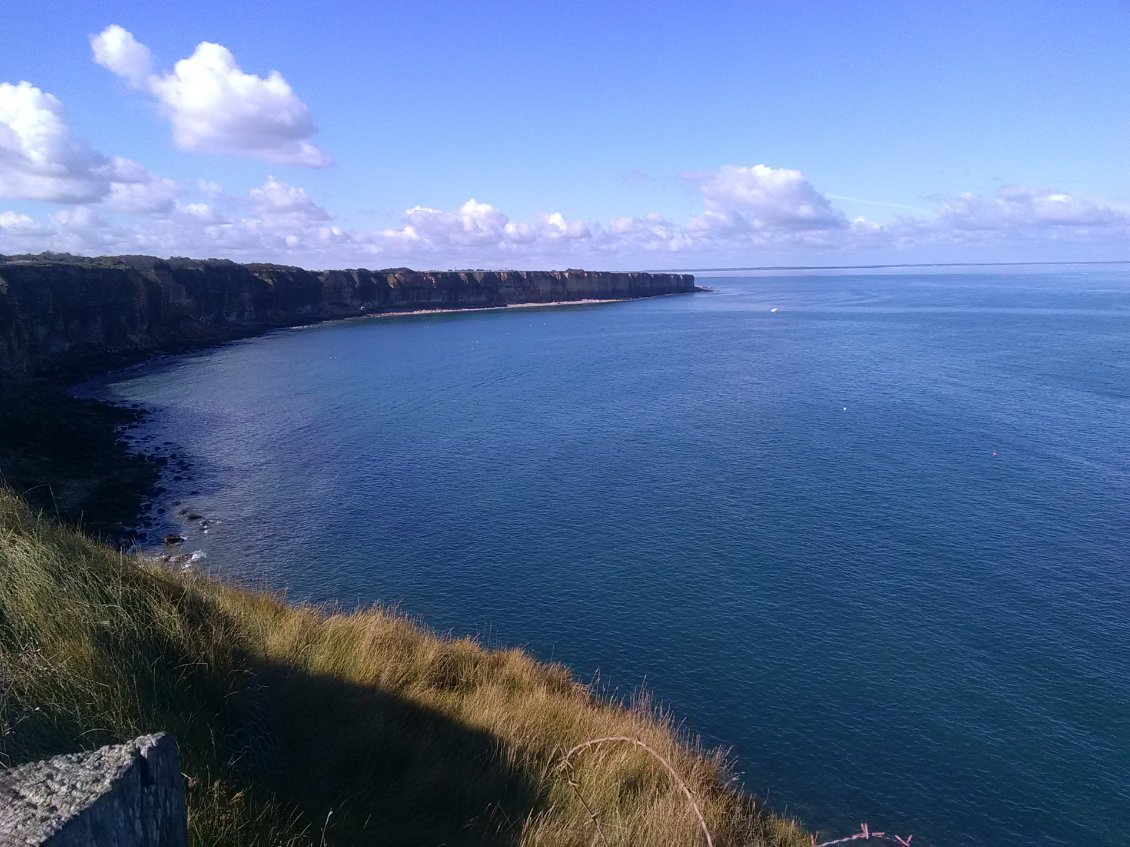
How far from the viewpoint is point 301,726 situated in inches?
317

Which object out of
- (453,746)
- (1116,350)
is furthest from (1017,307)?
(453,746)

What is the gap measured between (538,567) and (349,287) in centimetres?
11039

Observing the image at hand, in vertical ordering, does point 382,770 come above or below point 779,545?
above

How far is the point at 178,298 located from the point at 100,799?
313ft

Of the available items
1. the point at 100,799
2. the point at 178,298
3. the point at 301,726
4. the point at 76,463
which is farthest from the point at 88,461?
the point at 178,298

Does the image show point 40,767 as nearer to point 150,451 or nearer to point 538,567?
point 538,567

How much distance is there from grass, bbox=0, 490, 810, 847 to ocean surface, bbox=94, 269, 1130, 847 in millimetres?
6544

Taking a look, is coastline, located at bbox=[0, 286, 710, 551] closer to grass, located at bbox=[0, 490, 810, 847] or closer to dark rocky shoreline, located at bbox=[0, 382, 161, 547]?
dark rocky shoreline, located at bbox=[0, 382, 161, 547]

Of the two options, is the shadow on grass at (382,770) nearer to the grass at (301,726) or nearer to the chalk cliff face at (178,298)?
the grass at (301,726)

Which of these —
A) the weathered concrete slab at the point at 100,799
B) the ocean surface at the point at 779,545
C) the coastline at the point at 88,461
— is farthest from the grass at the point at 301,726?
the coastline at the point at 88,461

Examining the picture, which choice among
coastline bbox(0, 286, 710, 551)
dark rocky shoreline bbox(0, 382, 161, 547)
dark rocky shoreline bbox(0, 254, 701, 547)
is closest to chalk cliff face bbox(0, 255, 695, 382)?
dark rocky shoreline bbox(0, 254, 701, 547)

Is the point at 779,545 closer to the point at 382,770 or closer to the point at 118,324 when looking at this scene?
the point at 382,770

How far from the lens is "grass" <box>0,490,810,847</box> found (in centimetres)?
554

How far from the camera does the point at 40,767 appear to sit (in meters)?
3.90
